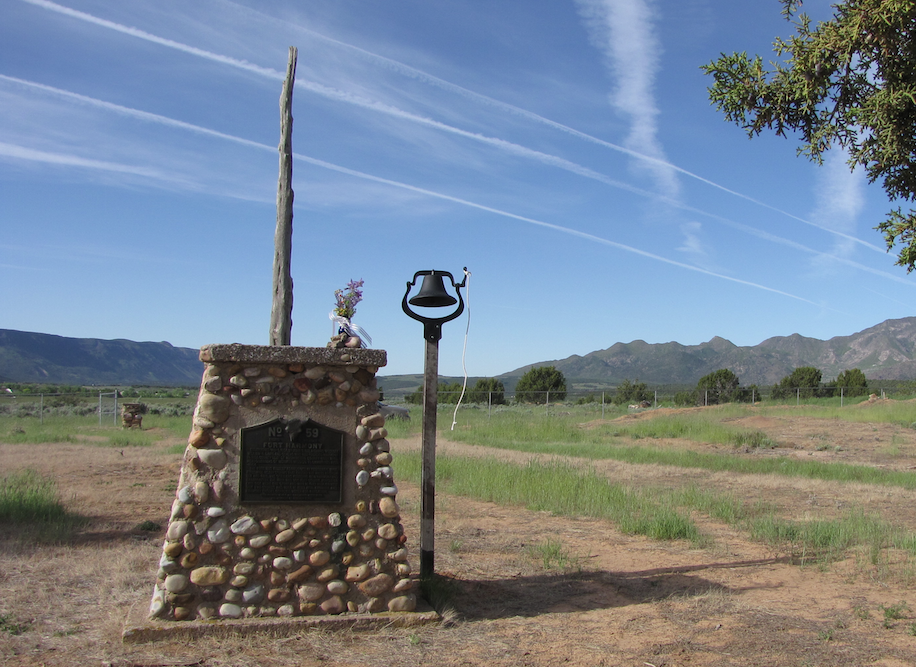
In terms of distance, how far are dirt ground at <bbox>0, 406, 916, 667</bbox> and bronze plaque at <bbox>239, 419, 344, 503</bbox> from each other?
0.90m

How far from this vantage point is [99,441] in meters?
19.0

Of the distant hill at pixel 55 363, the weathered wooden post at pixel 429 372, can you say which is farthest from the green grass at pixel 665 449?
the distant hill at pixel 55 363

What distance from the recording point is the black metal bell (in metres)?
5.62

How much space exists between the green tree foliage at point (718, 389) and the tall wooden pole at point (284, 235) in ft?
119

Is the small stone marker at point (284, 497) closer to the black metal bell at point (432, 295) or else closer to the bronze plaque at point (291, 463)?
the bronze plaque at point (291, 463)

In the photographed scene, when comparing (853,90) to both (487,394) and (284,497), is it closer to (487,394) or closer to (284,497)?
(284,497)

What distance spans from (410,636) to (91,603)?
249cm

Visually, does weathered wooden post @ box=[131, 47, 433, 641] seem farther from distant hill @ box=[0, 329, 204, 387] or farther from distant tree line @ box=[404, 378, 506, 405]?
distant hill @ box=[0, 329, 204, 387]

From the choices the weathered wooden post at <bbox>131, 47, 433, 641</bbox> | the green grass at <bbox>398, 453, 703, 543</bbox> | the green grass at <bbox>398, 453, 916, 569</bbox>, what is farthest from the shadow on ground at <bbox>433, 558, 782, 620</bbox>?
the green grass at <bbox>398, 453, 703, 543</bbox>

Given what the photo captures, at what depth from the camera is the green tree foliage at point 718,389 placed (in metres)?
41.4

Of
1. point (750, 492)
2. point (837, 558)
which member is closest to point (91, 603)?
point (837, 558)

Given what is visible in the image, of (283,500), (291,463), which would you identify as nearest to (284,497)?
(283,500)

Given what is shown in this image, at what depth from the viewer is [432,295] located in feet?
18.4

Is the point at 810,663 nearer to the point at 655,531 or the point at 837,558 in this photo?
the point at 837,558
